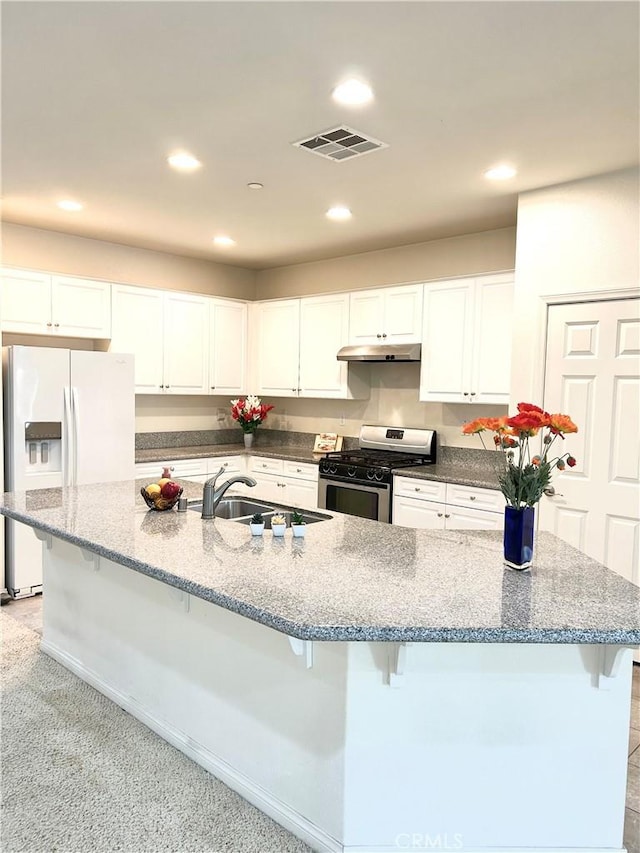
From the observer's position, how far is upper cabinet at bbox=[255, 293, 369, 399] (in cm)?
526

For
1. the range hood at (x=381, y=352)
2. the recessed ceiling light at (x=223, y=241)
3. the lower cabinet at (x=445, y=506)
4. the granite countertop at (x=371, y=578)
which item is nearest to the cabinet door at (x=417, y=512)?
the lower cabinet at (x=445, y=506)

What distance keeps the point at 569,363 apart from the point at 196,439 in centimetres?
363

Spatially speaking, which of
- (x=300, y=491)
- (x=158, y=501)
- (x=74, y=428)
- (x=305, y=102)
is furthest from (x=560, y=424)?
(x=74, y=428)

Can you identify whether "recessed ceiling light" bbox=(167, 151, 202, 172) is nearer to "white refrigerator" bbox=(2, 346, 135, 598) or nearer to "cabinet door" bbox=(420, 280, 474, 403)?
"white refrigerator" bbox=(2, 346, 135, 598)

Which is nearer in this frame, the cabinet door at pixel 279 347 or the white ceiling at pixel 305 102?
the white ceiling at pixel 305 102

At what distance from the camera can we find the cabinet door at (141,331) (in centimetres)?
501

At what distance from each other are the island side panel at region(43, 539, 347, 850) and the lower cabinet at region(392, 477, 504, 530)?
1909mm

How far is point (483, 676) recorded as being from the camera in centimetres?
187

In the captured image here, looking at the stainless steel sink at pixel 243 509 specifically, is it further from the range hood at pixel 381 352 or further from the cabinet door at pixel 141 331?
the cabinet door at pixel 141 331

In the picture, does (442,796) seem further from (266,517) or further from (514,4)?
(514,4)

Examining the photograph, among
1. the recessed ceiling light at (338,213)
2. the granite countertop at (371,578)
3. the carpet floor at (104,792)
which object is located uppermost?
the recessed ceiling light at (338,213)

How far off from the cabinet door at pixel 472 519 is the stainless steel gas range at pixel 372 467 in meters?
0.48

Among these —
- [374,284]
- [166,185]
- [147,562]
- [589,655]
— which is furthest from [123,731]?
[374,284]

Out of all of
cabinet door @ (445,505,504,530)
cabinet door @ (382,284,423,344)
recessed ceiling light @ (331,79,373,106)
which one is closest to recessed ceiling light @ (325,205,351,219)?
cabinet door @ (382,284,423,344)
